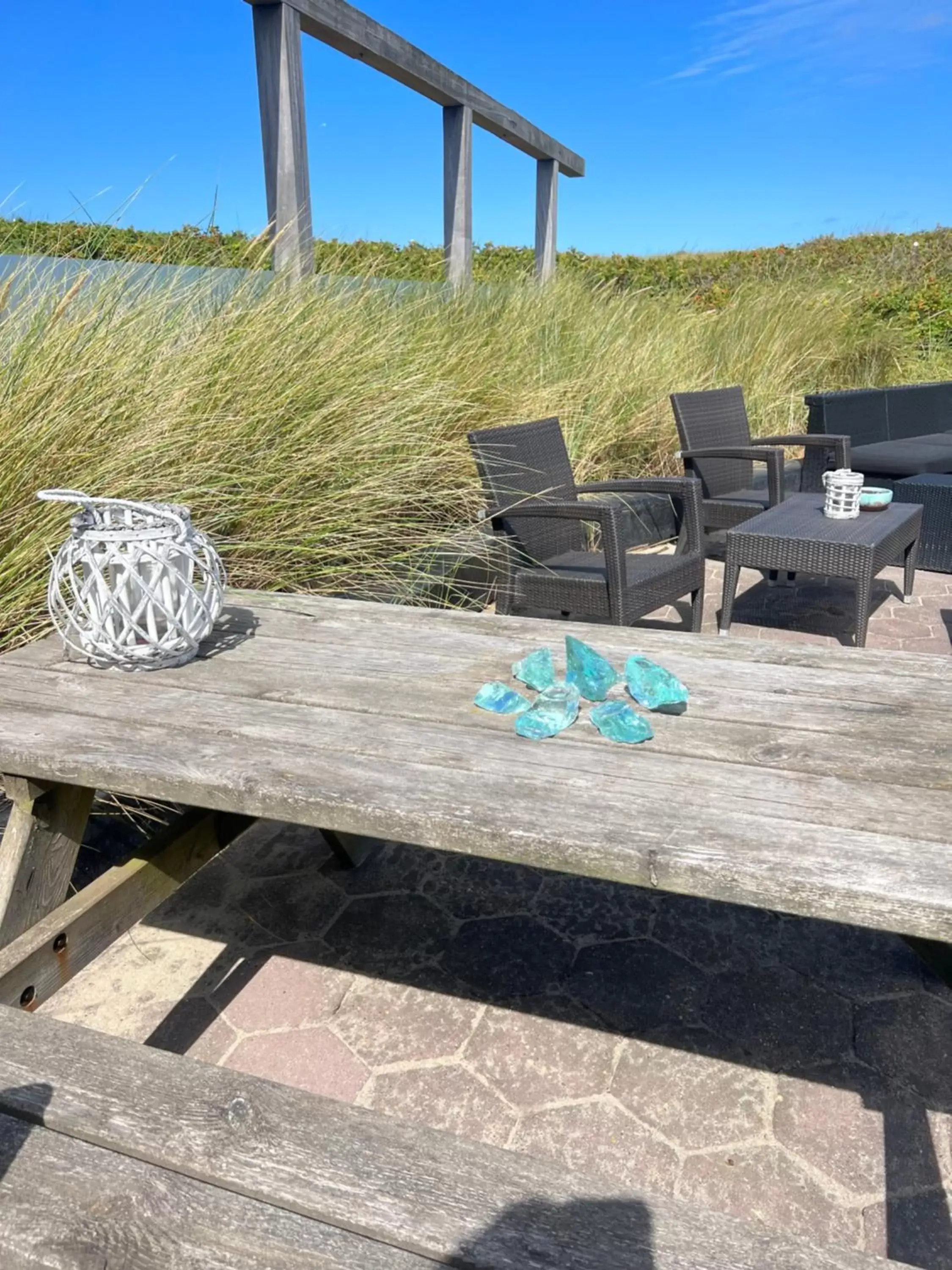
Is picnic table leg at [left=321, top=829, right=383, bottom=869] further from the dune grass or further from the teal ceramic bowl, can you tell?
the teal ceramic bowl

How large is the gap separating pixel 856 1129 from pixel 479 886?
102cm

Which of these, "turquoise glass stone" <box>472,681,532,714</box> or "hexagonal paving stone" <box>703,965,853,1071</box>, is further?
"hexagonal paving stone" <box>703,965,853,1071</box>

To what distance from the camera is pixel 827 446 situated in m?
4.89

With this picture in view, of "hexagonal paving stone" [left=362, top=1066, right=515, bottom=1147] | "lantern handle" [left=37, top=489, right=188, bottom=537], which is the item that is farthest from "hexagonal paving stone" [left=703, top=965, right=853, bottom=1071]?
"lantern handle" [left=37, top=489, right=188, bottom=537]

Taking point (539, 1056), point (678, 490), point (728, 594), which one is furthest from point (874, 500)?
point (539, 1056)

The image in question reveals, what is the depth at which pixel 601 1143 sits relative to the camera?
158 cm

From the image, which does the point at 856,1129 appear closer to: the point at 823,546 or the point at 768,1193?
the point at 768,1193

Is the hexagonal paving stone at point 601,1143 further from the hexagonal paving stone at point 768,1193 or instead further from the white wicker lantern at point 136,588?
the white wicker lantern at point 136,588

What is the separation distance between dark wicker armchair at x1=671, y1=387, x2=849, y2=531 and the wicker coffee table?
0.52 m

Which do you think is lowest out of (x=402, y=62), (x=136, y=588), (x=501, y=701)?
(x=501, y=701)

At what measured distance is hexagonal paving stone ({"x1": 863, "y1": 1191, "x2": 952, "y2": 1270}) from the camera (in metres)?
1.38

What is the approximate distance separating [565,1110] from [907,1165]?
574 millimetres

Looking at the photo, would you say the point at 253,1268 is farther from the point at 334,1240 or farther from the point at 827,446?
the point at 827,446

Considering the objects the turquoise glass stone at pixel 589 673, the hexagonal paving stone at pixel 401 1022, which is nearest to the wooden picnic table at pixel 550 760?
the turquoise glass stone at pixel 589 673
